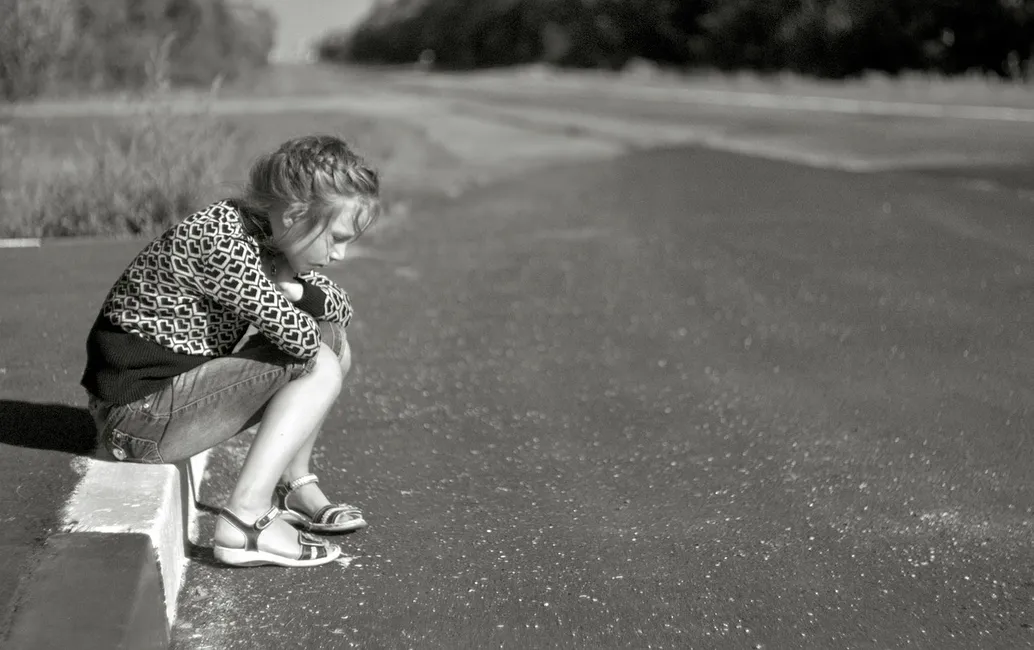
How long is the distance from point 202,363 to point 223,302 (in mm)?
Answer: 229

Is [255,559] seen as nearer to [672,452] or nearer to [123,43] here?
[672,452]

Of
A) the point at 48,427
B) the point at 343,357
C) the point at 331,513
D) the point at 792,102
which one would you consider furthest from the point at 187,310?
the point at 792,102

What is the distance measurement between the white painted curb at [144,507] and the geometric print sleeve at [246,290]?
1.64 ft

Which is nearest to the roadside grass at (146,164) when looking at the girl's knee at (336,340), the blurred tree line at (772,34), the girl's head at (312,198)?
the girl's head at (312,198)

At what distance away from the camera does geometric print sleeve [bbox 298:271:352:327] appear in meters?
3.49

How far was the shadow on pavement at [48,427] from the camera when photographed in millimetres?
3643

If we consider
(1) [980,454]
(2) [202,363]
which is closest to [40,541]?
(2) [202,363]

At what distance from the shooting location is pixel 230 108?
485 inches

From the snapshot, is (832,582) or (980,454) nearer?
(832,582)

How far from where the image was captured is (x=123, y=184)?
707cm

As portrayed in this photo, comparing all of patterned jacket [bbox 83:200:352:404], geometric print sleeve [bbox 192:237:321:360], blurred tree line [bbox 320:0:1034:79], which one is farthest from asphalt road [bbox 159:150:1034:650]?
blurred tree line [bbox 320:0:1034:79]

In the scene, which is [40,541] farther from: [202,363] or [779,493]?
[779,493]

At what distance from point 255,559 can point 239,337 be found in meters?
0.60

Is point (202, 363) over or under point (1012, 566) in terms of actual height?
over
